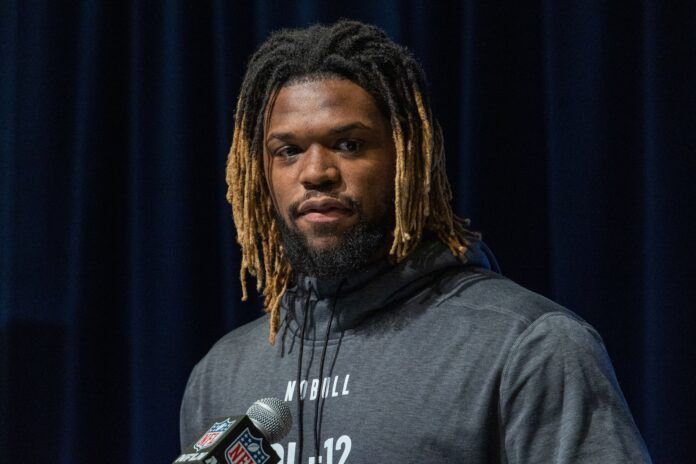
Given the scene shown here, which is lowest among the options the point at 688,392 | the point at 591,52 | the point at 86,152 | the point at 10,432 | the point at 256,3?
the point at 10,432

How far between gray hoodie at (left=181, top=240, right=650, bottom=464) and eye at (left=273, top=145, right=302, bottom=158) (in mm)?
172

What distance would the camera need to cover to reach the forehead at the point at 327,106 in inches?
50.1

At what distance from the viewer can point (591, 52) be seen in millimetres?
1769

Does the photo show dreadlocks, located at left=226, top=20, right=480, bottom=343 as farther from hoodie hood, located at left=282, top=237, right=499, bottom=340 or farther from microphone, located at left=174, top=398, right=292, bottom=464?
microphone, located at left=174, top=398, right=292, bottom=464

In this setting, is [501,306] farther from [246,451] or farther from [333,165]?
[246,451]

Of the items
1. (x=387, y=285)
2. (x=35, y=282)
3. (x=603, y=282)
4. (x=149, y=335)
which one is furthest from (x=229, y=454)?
(x=35, y=282)

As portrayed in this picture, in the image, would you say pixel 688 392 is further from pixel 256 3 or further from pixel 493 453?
pixel 256 3

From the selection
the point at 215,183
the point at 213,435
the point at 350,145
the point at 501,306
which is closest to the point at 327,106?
the point at 350,145

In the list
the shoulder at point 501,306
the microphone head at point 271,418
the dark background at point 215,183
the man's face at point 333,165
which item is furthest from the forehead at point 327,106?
the dark background at point 215,183

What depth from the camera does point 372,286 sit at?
1.30 meters

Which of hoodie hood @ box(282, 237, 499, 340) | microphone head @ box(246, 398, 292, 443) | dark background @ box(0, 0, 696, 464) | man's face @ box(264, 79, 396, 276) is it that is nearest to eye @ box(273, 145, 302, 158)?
man's face @ box(264, 79, 396, 276)

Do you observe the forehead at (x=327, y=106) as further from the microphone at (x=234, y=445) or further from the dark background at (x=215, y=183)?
the dark background at (x=215, y=183)

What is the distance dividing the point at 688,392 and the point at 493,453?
63cm

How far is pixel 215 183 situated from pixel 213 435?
115cm
